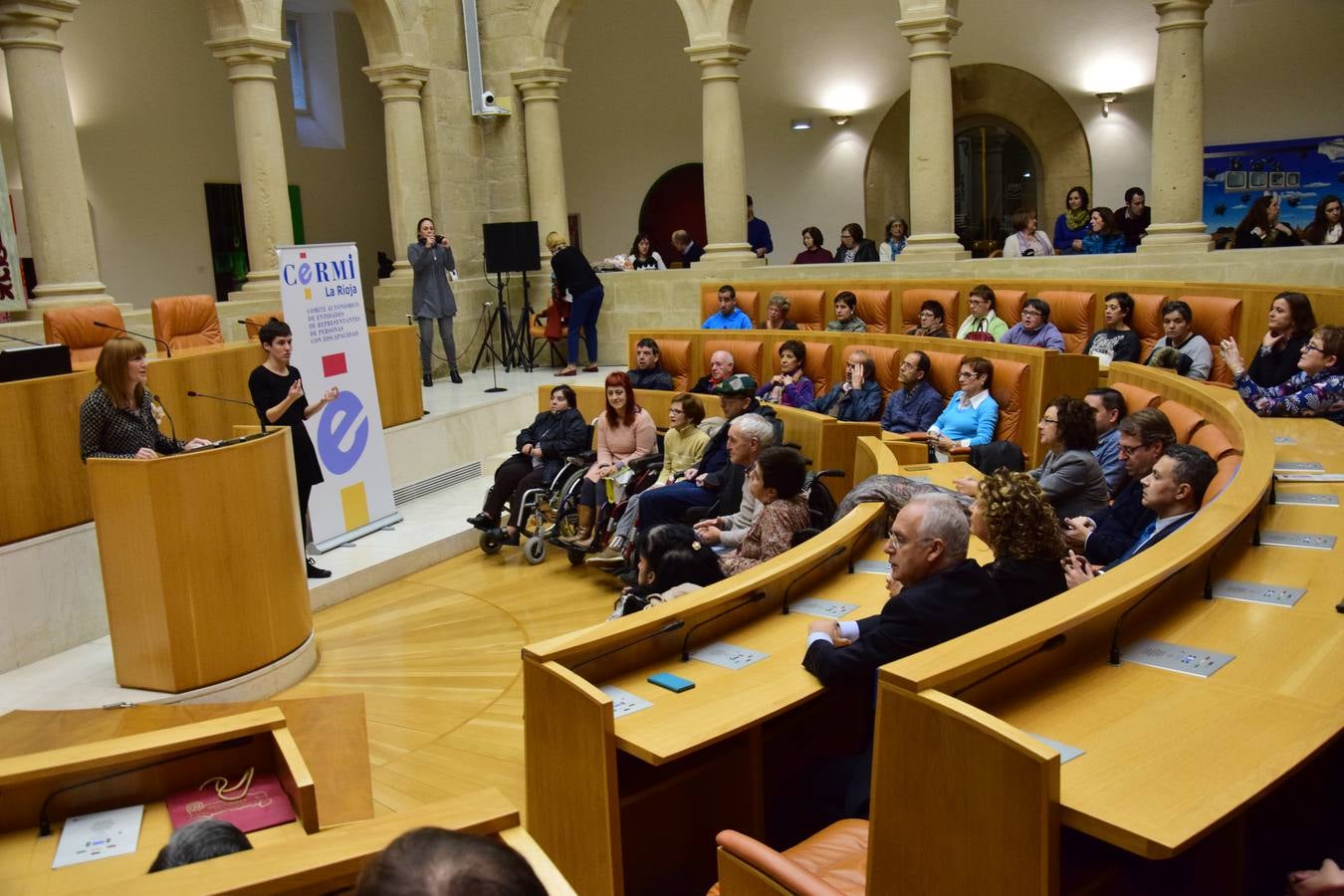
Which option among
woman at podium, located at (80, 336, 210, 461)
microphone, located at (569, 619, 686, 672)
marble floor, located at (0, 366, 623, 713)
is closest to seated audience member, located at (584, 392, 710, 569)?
marble floor, located at (0, 366, 623, 713)

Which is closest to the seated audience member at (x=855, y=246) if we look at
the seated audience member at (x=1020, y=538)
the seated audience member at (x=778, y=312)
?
the seated audience member at (x=778, y=312)

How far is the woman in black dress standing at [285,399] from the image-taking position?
235 inches

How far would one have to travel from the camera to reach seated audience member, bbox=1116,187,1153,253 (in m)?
9.76

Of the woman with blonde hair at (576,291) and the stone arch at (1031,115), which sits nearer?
the woman with blonde hair at (576,291)

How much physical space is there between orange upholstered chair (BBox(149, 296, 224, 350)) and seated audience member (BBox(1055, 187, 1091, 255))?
6.83 meters

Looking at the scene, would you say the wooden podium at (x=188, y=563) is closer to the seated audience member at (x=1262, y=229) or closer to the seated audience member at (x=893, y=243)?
the seated audience member at (x=893, y=243)

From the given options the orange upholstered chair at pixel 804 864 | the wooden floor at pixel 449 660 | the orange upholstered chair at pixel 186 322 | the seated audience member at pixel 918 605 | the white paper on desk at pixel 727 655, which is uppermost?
the orange upholstered chair at pixel 186 322

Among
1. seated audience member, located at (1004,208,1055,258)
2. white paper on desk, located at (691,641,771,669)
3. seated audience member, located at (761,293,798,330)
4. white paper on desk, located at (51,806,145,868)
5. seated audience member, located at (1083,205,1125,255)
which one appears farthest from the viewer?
seated audience member, located at (1004,208,1055,258)

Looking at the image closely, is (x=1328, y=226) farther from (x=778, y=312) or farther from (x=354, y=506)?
(x=354, y=506)

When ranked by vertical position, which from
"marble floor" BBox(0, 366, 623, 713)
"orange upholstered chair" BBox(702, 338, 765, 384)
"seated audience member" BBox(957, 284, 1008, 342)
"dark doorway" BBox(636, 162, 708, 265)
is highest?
"dark doorway" BBox(636, 162, 708, 265)

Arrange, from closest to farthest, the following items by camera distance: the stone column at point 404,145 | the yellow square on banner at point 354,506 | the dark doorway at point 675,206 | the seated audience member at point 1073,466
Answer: the seated audience member at point 1073,466 → the yellow square on banner at point 354,506 → the stone column at point 404,145 → the dark doorway at point 675,206

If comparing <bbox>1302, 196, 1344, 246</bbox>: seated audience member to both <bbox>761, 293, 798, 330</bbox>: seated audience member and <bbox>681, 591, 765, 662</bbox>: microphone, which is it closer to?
<bbox>761, 293, 798, 330</bbox>: seated audience member

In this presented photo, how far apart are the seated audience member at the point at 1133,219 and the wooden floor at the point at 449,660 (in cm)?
585

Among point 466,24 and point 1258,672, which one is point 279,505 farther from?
point 466,24
